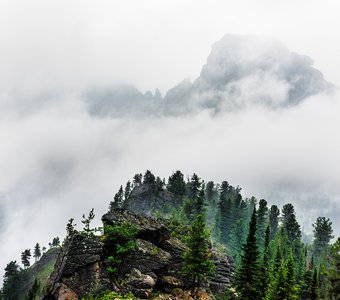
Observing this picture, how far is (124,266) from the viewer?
154 ft

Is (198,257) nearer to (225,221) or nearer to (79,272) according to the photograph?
(79,272)

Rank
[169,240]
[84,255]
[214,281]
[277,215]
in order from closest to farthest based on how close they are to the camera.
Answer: [84,255] < [169,240] < [214,281] < [277,215]

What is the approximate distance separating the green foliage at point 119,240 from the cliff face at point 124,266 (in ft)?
2.83

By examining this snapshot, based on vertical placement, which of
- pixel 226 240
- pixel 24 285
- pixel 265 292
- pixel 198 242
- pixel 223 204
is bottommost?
pixel 24 285

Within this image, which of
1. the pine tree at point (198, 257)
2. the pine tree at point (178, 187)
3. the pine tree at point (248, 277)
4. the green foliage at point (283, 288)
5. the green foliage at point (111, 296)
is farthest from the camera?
the pine tree at point (178, 187)

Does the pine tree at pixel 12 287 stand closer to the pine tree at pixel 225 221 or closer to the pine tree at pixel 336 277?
the pine tree at pixel 225 221

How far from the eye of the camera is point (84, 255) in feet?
149

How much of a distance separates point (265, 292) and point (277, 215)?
78867 mm

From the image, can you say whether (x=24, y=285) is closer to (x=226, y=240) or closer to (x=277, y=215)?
(x=226, y=240)

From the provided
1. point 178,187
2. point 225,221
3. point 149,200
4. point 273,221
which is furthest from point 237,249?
point 149,200

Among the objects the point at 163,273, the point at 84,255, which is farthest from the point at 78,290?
the point at 163,273

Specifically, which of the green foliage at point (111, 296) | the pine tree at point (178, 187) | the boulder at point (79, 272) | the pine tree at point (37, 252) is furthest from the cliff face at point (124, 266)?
the pine tree at point (37, 252)

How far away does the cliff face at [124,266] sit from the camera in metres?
43.2

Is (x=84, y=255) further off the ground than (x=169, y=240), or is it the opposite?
(x=169, y=240)
